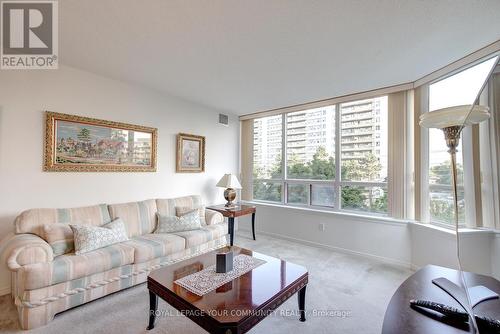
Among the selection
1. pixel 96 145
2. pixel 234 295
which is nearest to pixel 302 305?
pixel 234 295

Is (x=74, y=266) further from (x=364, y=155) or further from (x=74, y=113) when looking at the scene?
(x=364, y=155)

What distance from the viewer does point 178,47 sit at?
7.44ft

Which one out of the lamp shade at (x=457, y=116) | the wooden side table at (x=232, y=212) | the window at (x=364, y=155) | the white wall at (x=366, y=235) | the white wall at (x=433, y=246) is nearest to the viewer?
the lamp shade at (x=457, y=116)

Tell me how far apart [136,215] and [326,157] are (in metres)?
3.10

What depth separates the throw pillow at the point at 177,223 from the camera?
304 cm

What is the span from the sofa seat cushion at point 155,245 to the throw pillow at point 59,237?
509 mm

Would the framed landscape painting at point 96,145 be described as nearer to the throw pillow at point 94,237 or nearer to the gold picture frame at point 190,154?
the gold picture frame at point 190,154

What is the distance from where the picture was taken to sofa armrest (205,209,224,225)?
3479 millimetres

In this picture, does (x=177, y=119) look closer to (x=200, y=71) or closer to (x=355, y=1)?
(x=200, y=71)

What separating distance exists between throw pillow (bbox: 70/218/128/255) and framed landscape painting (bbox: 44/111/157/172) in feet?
2.73

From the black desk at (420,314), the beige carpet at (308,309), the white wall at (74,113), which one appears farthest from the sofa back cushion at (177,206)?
the black desk at (420,314)

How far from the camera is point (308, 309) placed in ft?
6.84

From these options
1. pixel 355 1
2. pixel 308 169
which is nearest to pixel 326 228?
pixel 308 169

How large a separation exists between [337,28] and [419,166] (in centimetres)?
222
